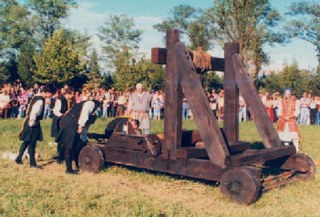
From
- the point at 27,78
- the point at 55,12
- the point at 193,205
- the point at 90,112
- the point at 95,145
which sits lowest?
the point at 193,205

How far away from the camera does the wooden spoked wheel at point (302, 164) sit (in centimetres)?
827

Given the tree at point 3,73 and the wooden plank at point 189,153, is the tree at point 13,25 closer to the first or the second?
the tree at point 3,73

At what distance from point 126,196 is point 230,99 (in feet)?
8.85

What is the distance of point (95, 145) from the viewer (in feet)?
30.3

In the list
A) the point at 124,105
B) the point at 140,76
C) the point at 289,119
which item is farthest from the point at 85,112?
the point at 140,76

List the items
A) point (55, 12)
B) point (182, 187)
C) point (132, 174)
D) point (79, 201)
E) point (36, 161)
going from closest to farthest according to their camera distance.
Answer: point (79, 201) < point (182, 187) < point (132, 174) < point (36, 161) < point (55, 12)

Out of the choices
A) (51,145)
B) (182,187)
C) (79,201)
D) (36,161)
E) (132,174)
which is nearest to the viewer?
(79,201)

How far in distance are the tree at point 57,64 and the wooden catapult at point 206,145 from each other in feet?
119

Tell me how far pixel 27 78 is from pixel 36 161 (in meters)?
39.1

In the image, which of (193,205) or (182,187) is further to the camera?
(182,187)

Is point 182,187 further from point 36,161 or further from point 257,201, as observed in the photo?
point 36,161

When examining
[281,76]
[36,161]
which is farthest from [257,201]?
[281,76]

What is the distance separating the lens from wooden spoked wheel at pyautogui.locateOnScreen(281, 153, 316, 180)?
325 inches

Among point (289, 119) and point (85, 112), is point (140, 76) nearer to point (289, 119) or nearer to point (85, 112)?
point (289, 119)
